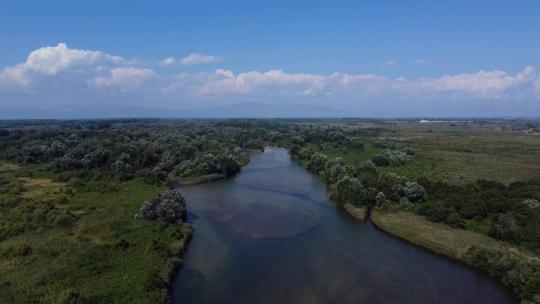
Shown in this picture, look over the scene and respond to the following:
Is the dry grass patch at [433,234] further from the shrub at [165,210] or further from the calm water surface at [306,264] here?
the shrub at [165,210]

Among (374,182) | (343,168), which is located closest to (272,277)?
(374,182)

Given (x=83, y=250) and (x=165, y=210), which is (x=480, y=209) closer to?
(x=165, y=210)

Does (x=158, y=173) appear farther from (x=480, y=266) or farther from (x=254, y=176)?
(x=480, y=266)

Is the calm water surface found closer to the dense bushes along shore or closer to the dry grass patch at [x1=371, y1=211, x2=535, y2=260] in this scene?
Result: the dry grass patch at [x1=371, y1=211, x2=535, y2=260]

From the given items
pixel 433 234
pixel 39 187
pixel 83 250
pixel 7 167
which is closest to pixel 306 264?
pixel 433 234

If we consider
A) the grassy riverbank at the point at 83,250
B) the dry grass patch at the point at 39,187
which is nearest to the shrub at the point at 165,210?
the grassy riverbank at the point at 83,250
